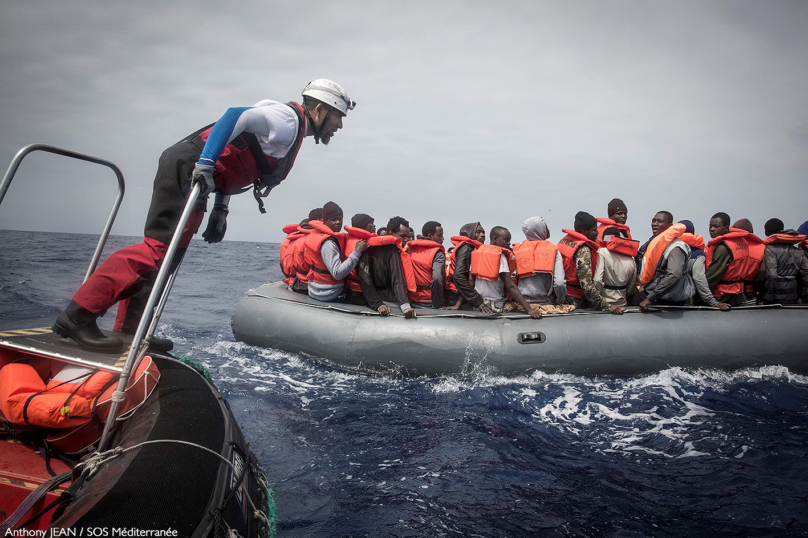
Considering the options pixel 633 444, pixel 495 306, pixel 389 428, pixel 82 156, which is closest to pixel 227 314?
pixel 495 306

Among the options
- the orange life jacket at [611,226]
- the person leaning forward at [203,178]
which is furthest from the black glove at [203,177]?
the orange life jacket at [611,226]

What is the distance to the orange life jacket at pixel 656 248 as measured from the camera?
588 cm

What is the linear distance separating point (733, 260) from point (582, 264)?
6.70 feet

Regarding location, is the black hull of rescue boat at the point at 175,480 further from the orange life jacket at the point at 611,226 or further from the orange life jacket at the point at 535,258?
the orange life jacket at the point at 611,226

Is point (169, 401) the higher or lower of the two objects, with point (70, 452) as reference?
higher

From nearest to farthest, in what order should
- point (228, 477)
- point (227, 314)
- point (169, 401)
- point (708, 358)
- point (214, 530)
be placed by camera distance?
point (214, 530) → point (228, 477) → point (169, 401) → point (708, 358) → point (227, 314)

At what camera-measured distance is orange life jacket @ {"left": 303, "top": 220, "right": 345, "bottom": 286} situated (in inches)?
251

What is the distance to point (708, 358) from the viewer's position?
5.69 metres

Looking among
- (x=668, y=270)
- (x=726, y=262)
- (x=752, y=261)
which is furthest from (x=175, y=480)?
(x=752, y=261)

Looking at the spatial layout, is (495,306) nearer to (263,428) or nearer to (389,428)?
(389,428)

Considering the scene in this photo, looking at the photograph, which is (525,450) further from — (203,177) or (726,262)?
(726,262)

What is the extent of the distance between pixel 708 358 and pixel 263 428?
16.7 feet

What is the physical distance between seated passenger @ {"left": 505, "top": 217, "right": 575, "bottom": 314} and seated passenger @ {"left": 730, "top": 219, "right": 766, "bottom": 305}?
8.08ft

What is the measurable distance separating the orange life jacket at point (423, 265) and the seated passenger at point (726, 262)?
11.7ft
